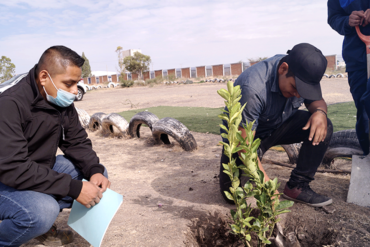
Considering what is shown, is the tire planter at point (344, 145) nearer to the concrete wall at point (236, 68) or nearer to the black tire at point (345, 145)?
the black tire at point (345, 145)

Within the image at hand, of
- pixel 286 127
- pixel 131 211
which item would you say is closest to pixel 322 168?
pixel 286 127

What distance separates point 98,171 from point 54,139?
0.40 metres

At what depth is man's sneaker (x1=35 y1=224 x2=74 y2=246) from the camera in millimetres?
2061

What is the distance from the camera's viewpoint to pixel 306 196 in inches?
98.7

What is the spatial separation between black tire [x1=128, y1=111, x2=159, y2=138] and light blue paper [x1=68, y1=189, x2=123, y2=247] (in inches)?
120

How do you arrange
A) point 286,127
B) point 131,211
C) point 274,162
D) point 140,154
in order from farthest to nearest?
point 140,154, point 274,162, point 286,127, point 131,211

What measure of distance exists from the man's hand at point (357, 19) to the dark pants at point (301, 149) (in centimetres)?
97

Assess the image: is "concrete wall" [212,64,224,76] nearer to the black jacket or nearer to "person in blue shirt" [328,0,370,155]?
"person in blue shirt" [328,0,370,155]

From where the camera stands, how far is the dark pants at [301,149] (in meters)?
2.57

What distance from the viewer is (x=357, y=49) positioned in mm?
2836

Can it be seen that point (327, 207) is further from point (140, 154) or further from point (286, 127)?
point (140, 154)

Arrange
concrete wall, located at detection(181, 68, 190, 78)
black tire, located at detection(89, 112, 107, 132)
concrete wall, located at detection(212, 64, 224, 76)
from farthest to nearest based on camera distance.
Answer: concrete wall, located at detection(181, 68, 190, 78)
concrete wall, located at detection(212, 64, 224, 76)
black tire, located at detection(89, 112, 107, 132)

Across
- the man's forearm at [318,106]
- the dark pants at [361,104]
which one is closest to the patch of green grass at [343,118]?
the dark pants at [361,104]

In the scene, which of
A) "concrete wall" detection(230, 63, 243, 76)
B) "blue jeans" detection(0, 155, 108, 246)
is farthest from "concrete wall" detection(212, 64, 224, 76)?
"blue jeans" detection(0, 155, 108, 246)
